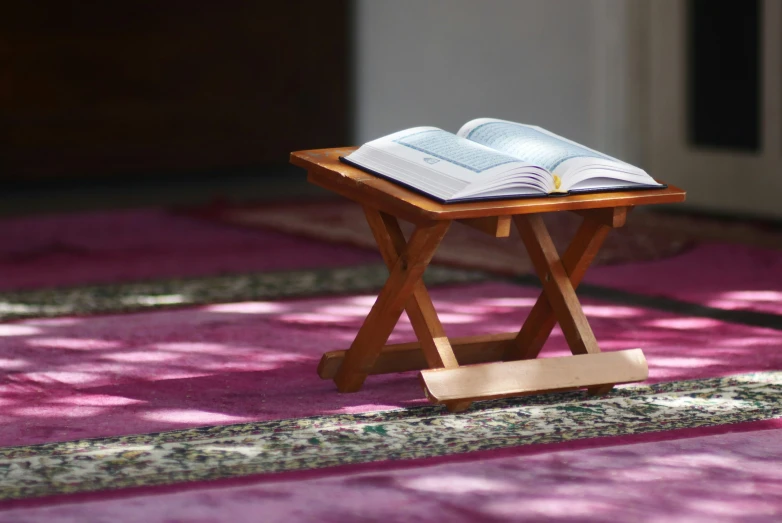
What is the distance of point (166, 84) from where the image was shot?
666 cm

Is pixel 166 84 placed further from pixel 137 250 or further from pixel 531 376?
pixel 531 376

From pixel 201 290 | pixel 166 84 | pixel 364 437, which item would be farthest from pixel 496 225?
pixel 166 84

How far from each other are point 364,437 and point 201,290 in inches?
67.0

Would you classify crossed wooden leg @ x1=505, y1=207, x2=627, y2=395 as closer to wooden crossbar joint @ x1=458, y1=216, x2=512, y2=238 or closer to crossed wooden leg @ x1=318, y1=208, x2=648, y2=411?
crossed wooden leg @ x1=318, y1=208, x2=648, y2=411

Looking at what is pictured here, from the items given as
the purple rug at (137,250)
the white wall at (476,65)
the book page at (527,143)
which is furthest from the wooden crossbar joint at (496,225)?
the white wall at (476,65)

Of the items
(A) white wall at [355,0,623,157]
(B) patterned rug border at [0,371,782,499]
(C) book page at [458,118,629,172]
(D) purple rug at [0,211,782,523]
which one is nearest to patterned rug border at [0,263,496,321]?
(D) purple rug at [0,211,782,523]

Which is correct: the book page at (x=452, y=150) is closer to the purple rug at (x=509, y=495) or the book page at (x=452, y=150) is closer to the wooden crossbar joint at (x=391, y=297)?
the wooden crossbar joint at (x=391, y=297)

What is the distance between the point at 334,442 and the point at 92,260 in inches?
99.5

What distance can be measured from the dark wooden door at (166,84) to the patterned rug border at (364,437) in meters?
4.63

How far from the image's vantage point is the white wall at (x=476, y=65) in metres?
6.35

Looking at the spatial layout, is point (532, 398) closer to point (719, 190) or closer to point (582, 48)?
point (719, 190)

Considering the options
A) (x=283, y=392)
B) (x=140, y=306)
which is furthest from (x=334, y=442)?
(x=140, y=306)

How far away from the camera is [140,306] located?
3420mm

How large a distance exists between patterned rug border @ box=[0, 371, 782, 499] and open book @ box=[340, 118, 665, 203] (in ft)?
1.24
